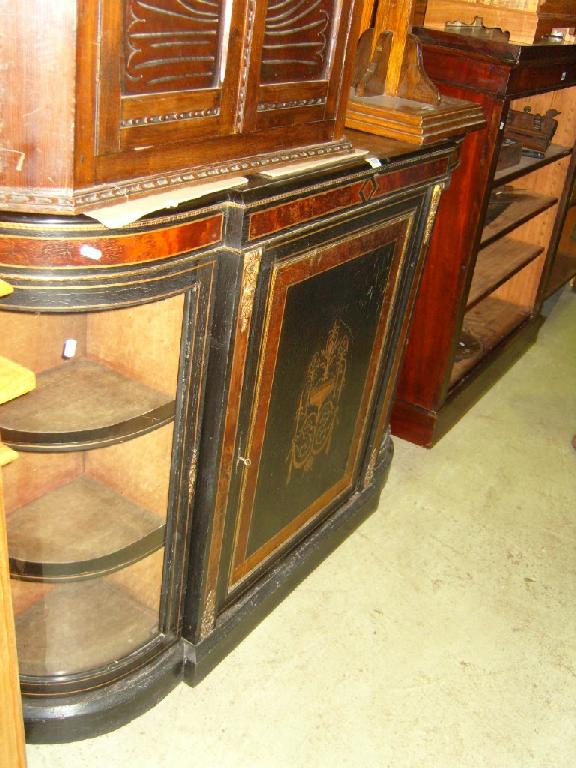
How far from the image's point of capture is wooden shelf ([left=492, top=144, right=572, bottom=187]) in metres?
3.16

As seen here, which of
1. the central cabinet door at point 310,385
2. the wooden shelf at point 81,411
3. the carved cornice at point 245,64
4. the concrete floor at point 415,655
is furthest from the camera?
the concrete floor at point 415,655

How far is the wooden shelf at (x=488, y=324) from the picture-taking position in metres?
3.70

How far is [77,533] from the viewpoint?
1873 millimetres

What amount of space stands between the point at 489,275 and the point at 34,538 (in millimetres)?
2512

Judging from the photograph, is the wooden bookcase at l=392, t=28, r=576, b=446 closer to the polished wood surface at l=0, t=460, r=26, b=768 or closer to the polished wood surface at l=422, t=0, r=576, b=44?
the polished wood surface at l=422, t=0, r=576, b=44

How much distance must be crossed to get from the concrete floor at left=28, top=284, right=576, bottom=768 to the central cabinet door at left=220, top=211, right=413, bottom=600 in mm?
280

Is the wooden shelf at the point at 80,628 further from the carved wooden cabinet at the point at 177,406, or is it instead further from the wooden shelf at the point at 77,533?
the wooden shelf at the point at 77,533

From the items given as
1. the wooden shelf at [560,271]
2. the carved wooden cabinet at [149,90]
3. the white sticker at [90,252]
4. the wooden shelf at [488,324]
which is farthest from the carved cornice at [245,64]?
A: the wooden shelf at [560,271]

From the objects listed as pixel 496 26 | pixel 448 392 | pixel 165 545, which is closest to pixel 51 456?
pixel 165 545

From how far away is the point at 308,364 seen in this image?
2080 mm

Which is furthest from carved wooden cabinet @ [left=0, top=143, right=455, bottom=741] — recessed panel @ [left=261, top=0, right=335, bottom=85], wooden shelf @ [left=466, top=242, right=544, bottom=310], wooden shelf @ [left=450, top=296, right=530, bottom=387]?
wooden shelf @ [left=450, top=296, right=530, bottom=387]

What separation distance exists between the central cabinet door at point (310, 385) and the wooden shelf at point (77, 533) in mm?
264

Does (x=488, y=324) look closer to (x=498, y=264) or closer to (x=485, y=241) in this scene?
(x=498, y=264)

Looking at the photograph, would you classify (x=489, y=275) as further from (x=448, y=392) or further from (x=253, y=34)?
(x=253, y=34)
